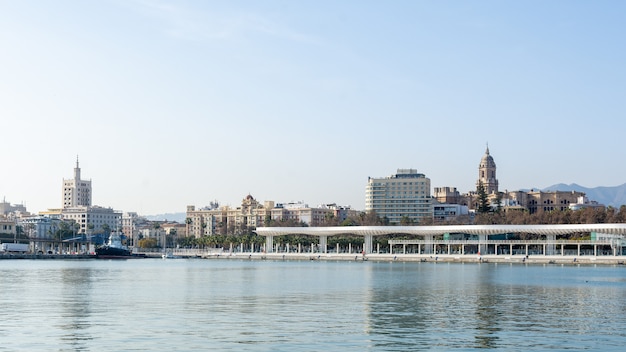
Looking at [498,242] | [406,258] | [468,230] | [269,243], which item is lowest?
[406,258]

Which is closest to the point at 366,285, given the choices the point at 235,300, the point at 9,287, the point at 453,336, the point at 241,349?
the point at 235,300

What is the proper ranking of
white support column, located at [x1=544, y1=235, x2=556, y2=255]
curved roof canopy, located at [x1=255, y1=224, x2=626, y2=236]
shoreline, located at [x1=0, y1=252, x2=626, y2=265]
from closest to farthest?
1. shoreline, located at [x1=0, y1=252, x2=626, y2=265]
2. curved roof canopy, located at [x1=255, y1=224, x2=626, y2=236]
3. white support column, located at [x1=544, y1=235, x2=556, y2=255]

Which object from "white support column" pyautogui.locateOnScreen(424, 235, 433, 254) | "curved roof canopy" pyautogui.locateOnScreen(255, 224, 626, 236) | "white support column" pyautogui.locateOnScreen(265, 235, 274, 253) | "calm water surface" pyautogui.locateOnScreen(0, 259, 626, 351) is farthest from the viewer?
"white support column" pyautogui.locateOnScreen(265, 235, 274, 253)

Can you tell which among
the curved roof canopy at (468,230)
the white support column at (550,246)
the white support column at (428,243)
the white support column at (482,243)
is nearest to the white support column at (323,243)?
the curved roof canopy at (468,230)

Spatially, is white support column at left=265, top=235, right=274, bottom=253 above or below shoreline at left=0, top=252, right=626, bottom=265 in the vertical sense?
above

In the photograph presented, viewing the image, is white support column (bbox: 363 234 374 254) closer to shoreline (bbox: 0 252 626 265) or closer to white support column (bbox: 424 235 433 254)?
shoreline (bbox: 0 252 626 265)

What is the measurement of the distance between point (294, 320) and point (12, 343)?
12300 mm

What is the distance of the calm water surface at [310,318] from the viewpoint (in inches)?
1259

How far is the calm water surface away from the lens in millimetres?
31969

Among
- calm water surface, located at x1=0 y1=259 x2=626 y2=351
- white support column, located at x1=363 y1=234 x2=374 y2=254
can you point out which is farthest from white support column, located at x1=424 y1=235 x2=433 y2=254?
calm water surface, located at x1=0 y1=259 x2=626 y2=351

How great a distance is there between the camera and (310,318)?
39938 mm

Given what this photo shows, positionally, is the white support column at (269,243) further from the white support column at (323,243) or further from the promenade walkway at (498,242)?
the white support column at (323,243)

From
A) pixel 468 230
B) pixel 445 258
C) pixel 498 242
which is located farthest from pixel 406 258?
pixel 498 242

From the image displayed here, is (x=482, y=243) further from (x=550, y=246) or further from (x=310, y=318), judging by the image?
(x=310, y=318)
